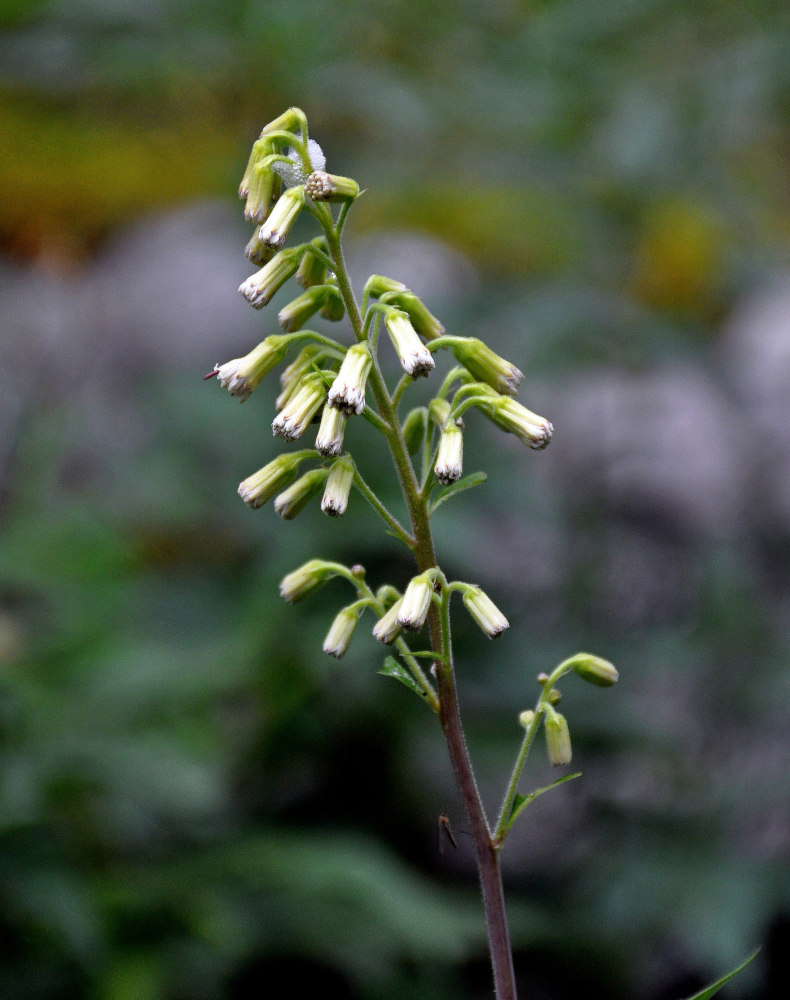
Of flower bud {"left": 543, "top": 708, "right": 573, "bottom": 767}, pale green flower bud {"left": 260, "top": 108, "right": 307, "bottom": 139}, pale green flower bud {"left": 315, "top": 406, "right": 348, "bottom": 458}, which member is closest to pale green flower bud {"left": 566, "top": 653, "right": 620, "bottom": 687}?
flower bud {"left": 543, "top": 708, "right": 573, "bottom": 767}

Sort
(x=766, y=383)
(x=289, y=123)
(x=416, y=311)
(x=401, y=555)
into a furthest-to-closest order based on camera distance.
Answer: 1. (x=766, y=383)
2. (x=401, y=555)
3. (x=416, y=311)
4. (x=289, y=123)

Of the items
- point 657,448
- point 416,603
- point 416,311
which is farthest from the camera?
point 657,448

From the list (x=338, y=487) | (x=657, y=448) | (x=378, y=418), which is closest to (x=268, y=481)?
(x=338, y=487)

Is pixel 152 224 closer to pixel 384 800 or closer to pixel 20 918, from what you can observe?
pixel 384 800

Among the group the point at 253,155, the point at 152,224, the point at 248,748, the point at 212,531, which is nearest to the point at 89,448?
the point at 212,531

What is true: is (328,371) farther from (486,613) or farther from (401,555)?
(401,555)

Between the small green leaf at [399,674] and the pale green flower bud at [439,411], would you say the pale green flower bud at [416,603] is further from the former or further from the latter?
the pale green flower bud at [439,411]
